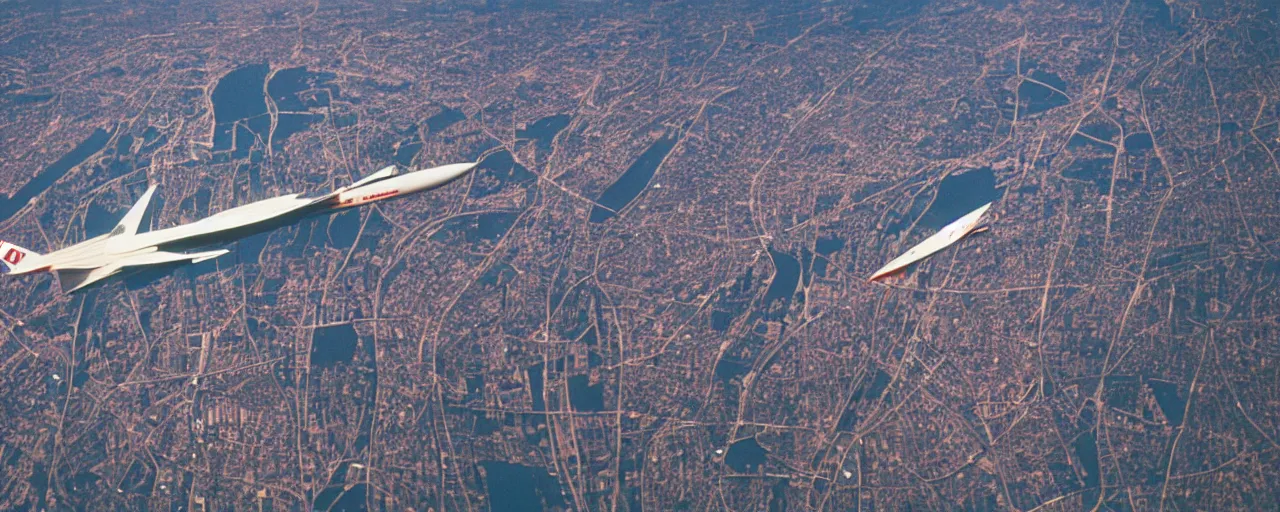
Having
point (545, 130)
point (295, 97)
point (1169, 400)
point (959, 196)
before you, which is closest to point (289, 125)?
point (295, 97)

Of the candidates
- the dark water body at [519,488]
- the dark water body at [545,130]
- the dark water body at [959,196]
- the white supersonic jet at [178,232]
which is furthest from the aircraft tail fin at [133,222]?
the dark water body at [959,196]

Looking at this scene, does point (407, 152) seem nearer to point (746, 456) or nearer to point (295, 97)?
point (295, 97)

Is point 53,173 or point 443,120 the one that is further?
point 443,120

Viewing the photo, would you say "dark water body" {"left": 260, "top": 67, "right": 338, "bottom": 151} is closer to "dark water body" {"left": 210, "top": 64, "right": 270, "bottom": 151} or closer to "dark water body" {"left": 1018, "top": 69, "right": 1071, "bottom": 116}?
"dark water body" {"left": 210, "top": 64, "right": 270, "bottom": 151}

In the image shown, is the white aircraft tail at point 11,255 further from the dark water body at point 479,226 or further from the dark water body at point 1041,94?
the dark water body at point 1041,94

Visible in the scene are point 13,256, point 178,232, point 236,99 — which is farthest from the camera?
point 236,99

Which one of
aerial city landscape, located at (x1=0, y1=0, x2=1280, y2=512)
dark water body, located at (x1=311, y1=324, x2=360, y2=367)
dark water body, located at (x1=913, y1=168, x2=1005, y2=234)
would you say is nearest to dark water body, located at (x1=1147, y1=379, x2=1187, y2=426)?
aerial city landscape, located at (x1=0, y1=0, x2=1280, y2=512)

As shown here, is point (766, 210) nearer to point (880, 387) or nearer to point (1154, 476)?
point (880, 387)

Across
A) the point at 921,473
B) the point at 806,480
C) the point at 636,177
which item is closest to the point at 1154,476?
the point at 921,473
